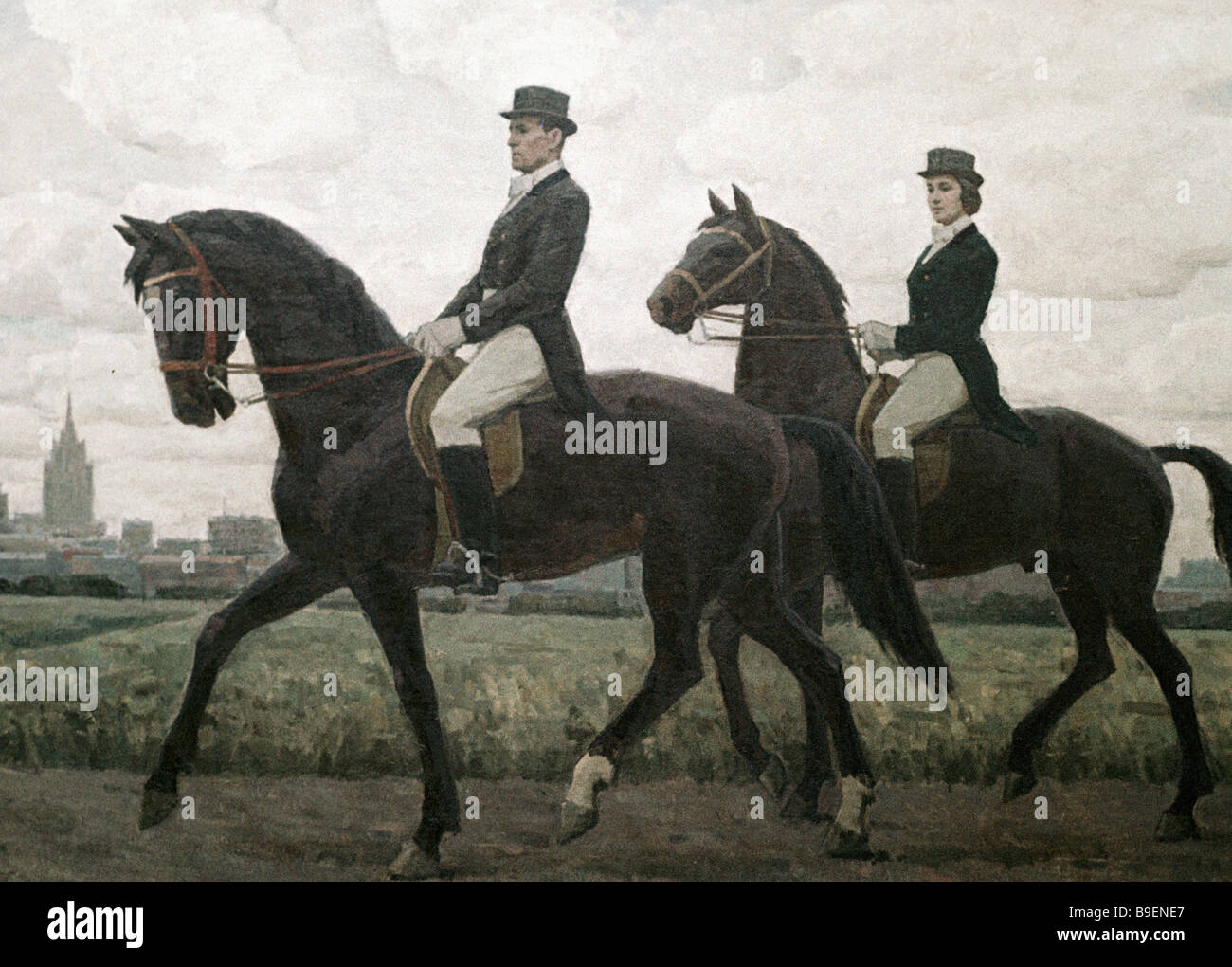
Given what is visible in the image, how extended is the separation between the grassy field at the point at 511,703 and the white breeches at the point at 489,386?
4.77 feet

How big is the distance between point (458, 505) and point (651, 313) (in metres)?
1.55

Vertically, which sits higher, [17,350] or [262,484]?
[17,350]

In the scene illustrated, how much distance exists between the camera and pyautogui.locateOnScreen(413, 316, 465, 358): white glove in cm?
532

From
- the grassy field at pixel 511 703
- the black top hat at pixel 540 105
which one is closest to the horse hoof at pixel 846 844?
the grassy field at pixel 511 703

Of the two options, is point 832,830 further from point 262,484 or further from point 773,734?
point 262,484

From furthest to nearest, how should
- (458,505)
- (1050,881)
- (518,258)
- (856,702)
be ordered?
(856,702) < (1050,881) < (518,258) < (458,505)

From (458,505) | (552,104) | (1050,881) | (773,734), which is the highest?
(552,104)

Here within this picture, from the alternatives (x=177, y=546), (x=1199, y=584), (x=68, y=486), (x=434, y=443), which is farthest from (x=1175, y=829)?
(x=68, y=486)

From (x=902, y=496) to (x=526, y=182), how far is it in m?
2.53

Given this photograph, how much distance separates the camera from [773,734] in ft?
20.6

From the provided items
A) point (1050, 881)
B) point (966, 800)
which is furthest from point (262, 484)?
point (1050, 881)

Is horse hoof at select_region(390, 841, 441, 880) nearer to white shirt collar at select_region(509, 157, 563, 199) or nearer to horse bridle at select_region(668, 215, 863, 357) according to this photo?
horse bridle at select_region(668, 215, 863, 357)

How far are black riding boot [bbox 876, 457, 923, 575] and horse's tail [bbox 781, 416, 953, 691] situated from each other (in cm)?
55

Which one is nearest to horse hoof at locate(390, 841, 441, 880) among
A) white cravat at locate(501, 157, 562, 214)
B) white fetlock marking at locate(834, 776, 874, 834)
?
white fetlock marking at locate(834, 776, 874, 834)
